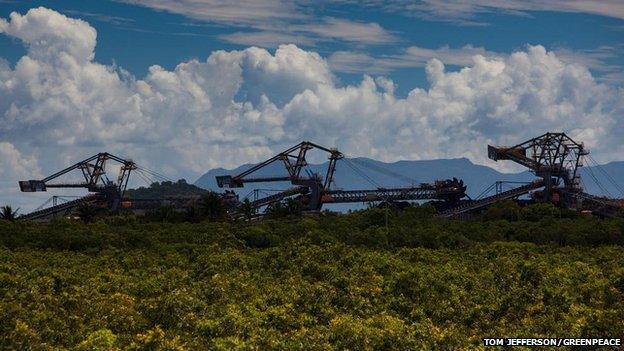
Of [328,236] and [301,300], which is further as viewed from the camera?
[328,236]

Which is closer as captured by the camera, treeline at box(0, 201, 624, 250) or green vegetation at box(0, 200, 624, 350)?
green vegetation at box(0, 200, 624, 350)

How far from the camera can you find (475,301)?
64.2m

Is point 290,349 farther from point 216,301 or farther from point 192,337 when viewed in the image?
point 216,301

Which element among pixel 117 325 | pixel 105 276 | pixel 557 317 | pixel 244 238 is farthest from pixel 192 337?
pixel 244 238

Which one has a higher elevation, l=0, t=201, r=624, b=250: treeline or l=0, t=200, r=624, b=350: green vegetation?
l=0, t=201, r=624, b=250: treeline

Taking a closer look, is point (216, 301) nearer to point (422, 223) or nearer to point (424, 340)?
point (424, 340)

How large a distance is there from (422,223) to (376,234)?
35.2 metres

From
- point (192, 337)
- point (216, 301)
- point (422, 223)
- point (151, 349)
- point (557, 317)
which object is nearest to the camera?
point (151, 349)

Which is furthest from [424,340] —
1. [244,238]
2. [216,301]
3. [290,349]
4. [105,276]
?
[244,238]

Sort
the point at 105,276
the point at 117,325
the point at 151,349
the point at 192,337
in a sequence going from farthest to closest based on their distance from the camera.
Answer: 1. the point at 105,276
2. the point at 117,325
3. the point at 192,337
4. the point at 151,349

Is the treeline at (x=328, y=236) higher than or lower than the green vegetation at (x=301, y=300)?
higher

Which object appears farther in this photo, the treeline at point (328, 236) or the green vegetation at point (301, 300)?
the treeline at point (328, 236)

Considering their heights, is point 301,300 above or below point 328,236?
below

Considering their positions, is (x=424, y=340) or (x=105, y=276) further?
(x=105, y=276)
